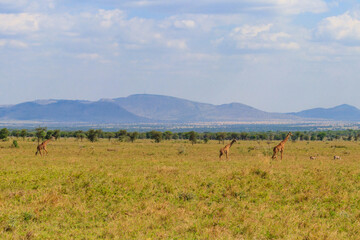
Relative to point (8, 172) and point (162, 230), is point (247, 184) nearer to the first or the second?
point (162, 230)

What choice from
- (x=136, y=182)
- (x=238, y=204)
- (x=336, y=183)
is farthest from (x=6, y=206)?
(x=336, y=183)

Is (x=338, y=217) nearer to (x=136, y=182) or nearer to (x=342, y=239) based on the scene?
(x=342, y=239)

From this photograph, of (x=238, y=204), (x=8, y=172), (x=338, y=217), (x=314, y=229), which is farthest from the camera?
(x=8, y=172)

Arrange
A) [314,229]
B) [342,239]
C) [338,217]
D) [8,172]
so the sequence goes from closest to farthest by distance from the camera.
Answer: [342,239], [314,229], [338,217], [8,172]

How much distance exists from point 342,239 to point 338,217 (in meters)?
2.54

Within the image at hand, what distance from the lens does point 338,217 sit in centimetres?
1447

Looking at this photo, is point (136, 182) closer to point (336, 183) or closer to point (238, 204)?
point (238, 204)

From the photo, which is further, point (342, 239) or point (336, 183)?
point (336, 183)

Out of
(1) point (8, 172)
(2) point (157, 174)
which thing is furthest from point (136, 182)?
(1) point (8, 172)

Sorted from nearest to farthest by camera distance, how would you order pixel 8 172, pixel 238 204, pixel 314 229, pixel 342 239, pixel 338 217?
pixel 342 239 < pixel 314 229 < pixel 338 217 < pixel 238 204 < pixel 8 172

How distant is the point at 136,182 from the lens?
18.4 m

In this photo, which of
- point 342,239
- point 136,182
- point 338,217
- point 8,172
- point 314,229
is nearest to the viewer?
point 342,239

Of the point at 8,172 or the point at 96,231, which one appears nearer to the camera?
the point at 96,231

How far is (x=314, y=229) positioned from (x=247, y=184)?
5.97 meters
